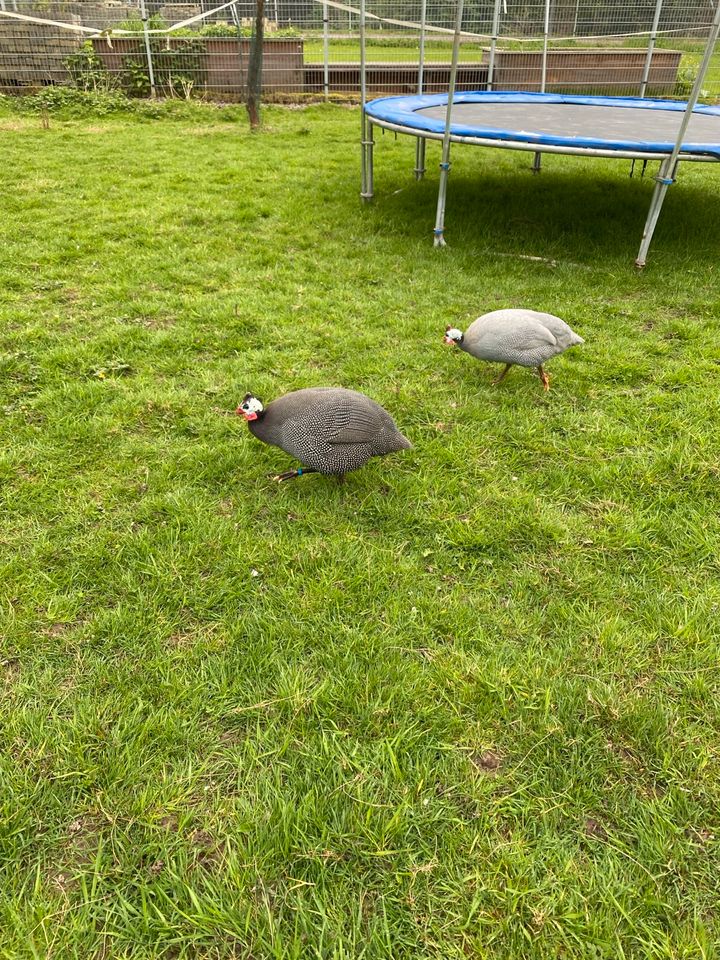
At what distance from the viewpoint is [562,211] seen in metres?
6.63

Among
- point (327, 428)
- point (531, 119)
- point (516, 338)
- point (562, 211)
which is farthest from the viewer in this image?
point (531, 119)

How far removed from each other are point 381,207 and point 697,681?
6072 millimetres

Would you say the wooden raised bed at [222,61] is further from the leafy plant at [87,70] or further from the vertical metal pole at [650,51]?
the vertical metal pole at [650,51]

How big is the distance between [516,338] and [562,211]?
4.16m

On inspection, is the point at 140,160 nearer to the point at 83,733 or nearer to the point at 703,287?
the point at 703,287

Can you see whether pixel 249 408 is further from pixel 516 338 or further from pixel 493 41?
pixel 493 41

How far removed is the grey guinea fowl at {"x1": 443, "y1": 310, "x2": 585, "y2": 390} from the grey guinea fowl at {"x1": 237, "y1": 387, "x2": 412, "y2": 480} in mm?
975

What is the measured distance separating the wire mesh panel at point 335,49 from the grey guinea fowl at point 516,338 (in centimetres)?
1089

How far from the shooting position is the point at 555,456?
122 inches

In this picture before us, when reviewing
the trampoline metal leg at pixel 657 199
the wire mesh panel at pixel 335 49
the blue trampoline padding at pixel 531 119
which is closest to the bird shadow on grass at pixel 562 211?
the trampoline metal leg at pixel 657 199

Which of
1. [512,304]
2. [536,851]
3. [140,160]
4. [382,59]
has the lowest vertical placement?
[536,851]

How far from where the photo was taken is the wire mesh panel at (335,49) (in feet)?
38.6

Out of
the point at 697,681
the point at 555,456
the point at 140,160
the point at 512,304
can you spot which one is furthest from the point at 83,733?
the point at 140,160

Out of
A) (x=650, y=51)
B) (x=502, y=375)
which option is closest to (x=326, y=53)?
(x=650, y=51)
